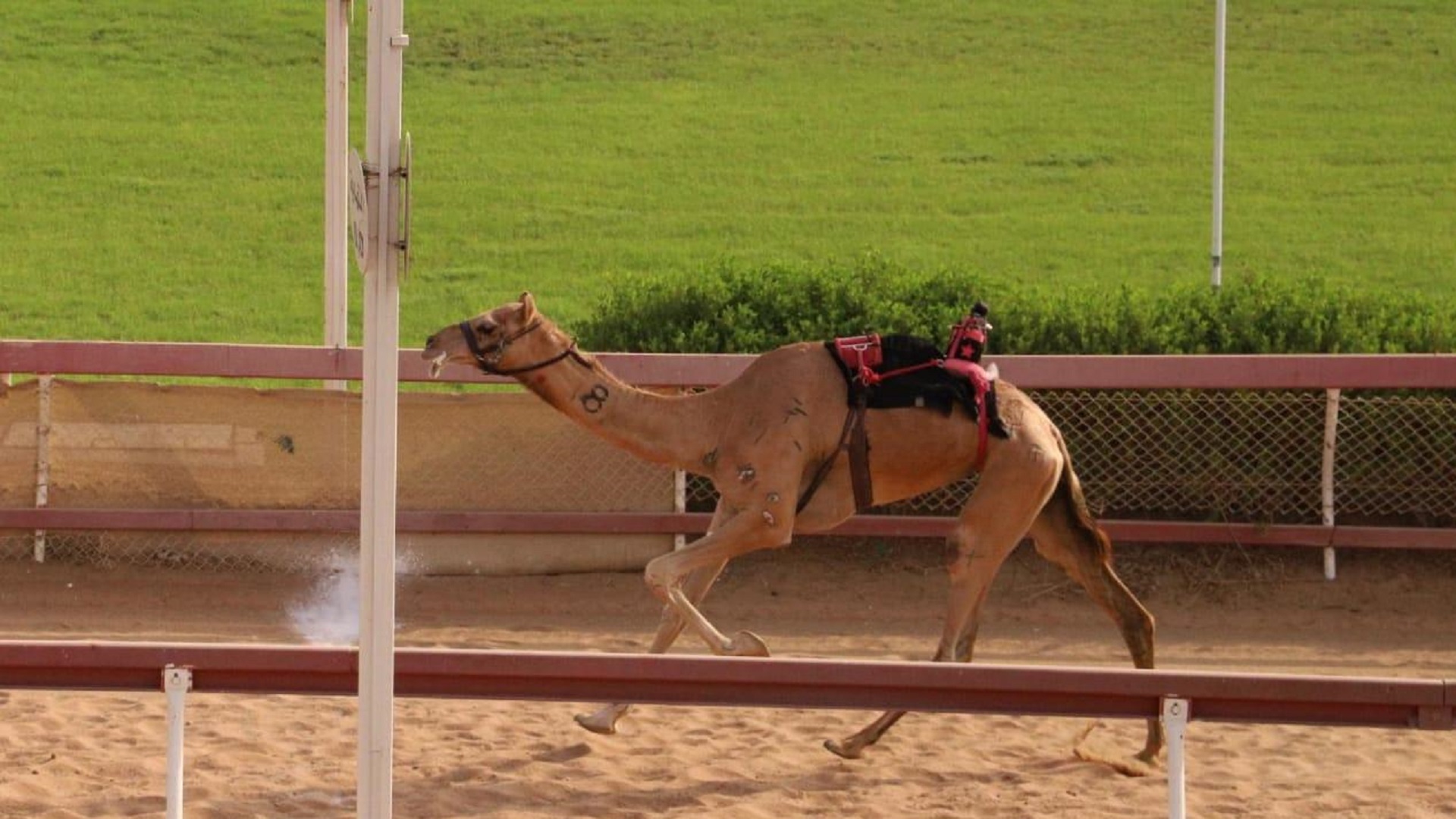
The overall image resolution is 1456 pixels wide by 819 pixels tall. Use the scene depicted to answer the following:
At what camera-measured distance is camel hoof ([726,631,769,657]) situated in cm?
845

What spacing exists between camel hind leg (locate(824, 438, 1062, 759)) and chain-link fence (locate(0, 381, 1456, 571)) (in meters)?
3.84

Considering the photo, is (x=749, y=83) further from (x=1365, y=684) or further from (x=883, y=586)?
(x=1365, y=684)

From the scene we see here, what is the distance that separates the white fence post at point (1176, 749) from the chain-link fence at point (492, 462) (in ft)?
20.2

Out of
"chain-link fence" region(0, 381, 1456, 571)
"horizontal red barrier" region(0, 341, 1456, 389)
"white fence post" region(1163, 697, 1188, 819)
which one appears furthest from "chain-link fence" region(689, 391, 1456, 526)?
"white fence post" region(1163, 697, 1188, 819)

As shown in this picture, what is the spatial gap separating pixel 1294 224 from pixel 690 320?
12611mm

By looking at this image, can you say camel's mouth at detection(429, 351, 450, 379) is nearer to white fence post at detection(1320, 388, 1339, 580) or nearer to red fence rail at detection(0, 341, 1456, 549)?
red fence rail at detection(0, 341, 1456, 549)

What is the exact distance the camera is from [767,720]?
969 centimetres

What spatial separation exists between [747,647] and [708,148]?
63.5 ft

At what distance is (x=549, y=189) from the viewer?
25.6 m

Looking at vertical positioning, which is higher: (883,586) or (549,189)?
(549,189)

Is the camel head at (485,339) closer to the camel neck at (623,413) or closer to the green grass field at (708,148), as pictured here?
the camel neck at (623,413)

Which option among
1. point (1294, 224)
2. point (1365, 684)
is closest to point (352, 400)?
point (1365, 684)

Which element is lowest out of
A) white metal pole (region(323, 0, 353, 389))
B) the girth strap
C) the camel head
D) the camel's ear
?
the girth strap

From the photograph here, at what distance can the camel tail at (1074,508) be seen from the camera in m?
9.34
